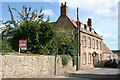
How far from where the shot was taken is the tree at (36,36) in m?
17.5

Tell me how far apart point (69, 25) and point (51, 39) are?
10757 mm

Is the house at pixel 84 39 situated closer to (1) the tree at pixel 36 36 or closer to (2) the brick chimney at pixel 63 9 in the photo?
(2) the brick chimney at pixel 63 9

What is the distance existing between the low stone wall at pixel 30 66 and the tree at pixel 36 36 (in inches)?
63.2

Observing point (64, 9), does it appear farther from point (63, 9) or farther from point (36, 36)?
point (36, 36)

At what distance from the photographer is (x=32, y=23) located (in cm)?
1822

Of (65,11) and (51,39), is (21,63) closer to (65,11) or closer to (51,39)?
(51,39)

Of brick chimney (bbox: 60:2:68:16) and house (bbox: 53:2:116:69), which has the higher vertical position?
brick chimney (bbox: 60:2:68:16)

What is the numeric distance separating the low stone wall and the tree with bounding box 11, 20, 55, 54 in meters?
1.61

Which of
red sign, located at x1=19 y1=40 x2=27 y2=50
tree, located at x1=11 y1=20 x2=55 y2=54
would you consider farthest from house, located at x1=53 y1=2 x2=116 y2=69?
red sign, located at x1=19 y1=40 x2=27 y2=50

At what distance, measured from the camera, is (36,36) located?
1752 cm

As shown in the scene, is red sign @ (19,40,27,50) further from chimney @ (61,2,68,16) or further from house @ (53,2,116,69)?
chimney @ (61,2,68,16)

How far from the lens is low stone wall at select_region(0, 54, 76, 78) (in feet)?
37.1

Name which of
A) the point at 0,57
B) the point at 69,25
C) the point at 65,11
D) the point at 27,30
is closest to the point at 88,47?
the point at 69,25

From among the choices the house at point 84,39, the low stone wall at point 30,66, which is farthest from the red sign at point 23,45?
the house at point 84,39
